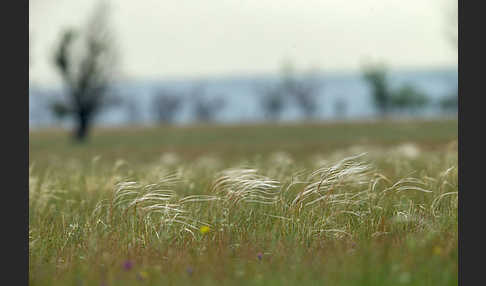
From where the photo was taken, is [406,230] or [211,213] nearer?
[406,230]

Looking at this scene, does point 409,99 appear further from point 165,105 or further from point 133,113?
point 133,113

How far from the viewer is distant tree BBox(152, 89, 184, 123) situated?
354ft

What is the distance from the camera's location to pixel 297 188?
19.9 ft

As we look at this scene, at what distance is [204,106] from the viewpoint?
108250 mm

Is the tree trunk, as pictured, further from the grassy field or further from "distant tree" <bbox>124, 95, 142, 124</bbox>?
"distant tree" <bbox>124, 95, 142, 124</bbox>

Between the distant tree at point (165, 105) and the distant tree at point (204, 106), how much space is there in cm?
388

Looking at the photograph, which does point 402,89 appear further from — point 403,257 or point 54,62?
point 403,257

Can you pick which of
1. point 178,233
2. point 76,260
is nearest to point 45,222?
point 76,260

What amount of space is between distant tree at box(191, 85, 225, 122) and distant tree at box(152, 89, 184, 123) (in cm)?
388

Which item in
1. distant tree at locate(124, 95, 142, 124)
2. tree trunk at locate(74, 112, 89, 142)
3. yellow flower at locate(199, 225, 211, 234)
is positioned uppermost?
distant tree at locate(124, 95, 142, 124)

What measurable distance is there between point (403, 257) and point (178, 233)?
7.28ft

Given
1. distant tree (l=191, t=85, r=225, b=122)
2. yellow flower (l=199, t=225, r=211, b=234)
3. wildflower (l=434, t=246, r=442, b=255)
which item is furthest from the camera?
distant tree (l=191, t=85, r=225, b=122)

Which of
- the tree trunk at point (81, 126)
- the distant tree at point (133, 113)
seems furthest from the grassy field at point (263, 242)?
the distant tree at point (133, 113)

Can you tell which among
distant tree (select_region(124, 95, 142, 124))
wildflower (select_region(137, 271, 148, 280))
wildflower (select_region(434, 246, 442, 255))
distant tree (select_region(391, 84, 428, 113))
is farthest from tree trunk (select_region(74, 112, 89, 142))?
distant tree (select_region(391, 84, 428, 113))
